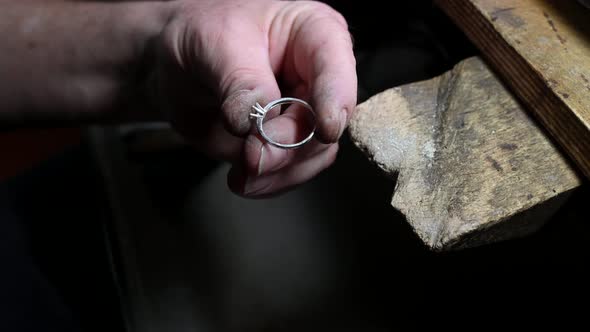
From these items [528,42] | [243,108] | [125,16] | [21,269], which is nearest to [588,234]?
[528,42]

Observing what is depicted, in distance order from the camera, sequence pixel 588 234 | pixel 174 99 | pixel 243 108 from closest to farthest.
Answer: pixel 243 108, pixel 588 234, pixel 174 99

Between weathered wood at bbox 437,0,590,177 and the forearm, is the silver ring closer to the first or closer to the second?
weathered wood at bbox 437,0,590,177

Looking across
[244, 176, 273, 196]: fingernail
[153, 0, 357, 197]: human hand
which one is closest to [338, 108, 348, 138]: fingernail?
[153, 0, 357, 197]: human hand

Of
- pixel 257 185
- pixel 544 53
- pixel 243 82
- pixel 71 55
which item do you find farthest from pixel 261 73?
pixel 71 55

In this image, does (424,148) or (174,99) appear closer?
(424,148)

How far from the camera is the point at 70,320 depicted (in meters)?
0.82

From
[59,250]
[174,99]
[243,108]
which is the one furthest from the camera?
[59,250]

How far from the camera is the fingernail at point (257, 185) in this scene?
1.85 ft

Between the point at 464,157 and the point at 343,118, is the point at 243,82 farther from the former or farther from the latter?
the point at 464,157

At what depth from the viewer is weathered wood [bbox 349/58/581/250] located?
44cm

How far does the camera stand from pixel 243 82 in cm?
51

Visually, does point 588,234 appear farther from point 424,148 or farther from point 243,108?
point 243,108

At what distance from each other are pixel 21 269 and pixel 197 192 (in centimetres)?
32

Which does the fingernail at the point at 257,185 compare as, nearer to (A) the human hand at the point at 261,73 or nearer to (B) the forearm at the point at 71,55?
(A) the human hand at the point at 261,73
